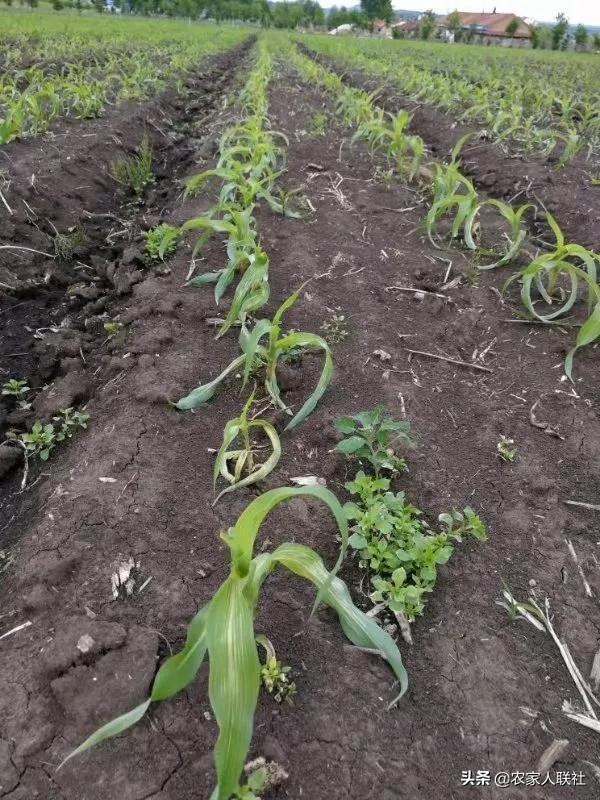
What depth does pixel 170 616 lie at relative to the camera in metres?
1.33

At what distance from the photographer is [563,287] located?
115 inches

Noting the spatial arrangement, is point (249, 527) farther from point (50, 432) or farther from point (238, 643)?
point (50, 432)

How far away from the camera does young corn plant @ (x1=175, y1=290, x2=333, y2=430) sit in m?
1.79

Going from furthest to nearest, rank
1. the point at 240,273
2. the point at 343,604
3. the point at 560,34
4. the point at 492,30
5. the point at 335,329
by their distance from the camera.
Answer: the point at 492,30 < the point at 560,34 < the point at 240,273 < the point at 335,329 < the point at 343,604

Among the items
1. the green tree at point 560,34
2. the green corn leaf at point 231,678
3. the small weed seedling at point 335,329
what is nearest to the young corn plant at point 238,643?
the green corn leaf at point 231,678

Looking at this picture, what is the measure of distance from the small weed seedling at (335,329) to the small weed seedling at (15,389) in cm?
139

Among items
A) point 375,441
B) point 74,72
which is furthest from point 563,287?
point 74,72

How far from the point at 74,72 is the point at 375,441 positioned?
29.7 ft

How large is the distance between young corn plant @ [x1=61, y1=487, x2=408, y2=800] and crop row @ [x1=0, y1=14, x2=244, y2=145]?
435 centimetres

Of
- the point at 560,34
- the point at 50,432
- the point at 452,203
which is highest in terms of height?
the point at 560,34

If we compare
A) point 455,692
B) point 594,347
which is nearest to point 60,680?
point 455,692

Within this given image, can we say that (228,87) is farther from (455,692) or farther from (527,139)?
(455,692)

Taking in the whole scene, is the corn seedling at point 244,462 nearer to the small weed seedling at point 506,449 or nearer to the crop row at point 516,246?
the small weed seedling at point 506,449

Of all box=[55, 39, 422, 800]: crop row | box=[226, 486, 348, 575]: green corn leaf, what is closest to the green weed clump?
box=[55, 39, 422, 800]: crop row
